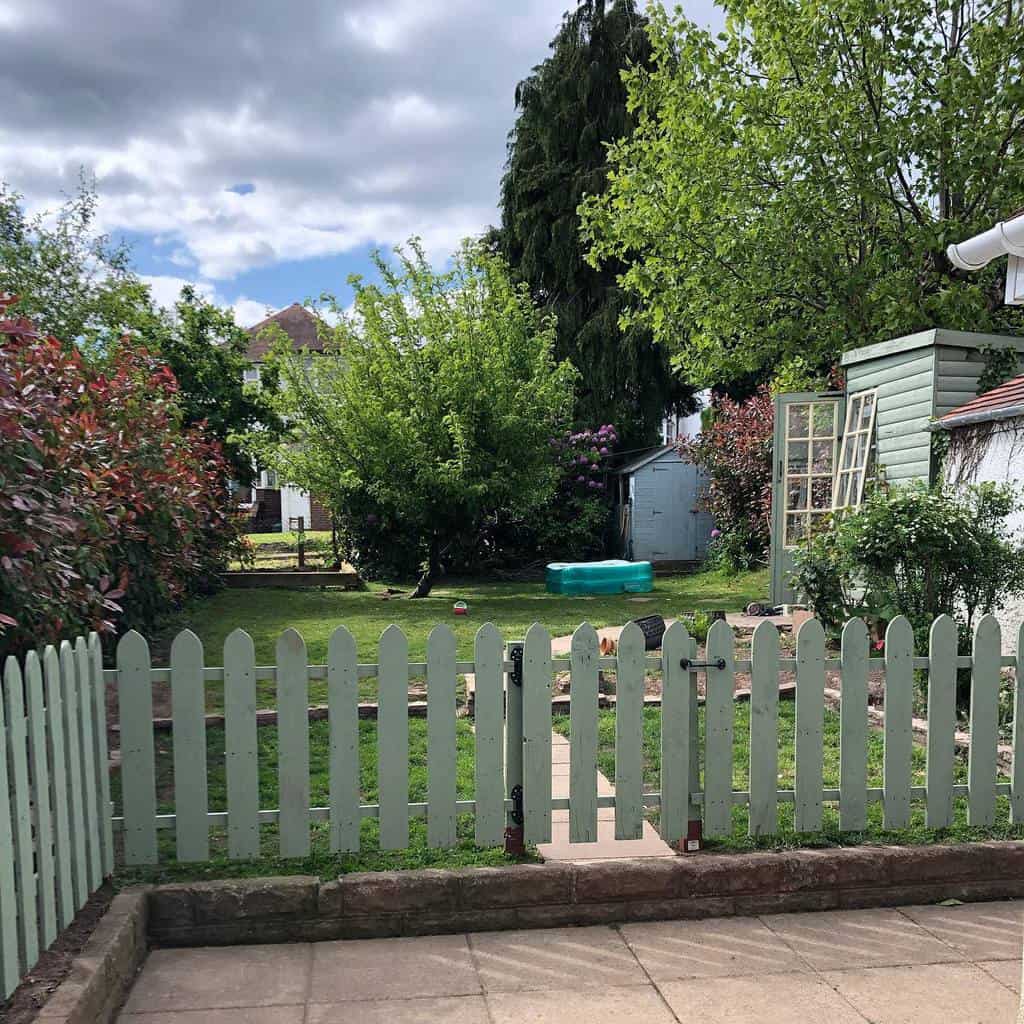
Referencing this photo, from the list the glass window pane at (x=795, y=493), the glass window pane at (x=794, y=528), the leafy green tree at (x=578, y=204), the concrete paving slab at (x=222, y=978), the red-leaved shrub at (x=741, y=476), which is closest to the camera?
the concrete paving slab at (x=222, y=978)

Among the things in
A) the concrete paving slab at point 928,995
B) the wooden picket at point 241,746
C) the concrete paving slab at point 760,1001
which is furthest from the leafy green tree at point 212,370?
the concrete paving slab at point 928,995

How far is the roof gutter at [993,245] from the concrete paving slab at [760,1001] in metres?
2.64

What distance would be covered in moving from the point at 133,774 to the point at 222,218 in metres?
22.4

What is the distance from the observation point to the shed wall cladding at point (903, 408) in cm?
956

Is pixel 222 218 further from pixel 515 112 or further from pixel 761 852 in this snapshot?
pixel 761 852

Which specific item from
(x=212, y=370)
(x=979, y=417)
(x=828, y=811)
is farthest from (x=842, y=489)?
(x=212, y=370)

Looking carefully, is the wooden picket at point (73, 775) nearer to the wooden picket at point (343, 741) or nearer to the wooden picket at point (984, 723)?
the wooden picket at point (343, 741)

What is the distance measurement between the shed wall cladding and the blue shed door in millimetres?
10339

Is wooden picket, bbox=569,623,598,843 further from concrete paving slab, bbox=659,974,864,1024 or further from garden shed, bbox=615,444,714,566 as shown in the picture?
garden shed, bbox=615,444,714,566

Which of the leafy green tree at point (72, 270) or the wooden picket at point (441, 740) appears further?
the leafy green tree at point (72, 270)

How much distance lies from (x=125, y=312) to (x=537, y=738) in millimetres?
16144

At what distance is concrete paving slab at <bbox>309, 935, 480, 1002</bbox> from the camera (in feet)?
10.2

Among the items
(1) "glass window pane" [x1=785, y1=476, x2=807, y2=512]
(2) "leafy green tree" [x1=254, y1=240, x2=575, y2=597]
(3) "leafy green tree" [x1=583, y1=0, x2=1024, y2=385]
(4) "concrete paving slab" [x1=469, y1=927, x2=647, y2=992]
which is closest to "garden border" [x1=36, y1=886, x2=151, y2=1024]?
(4) "concrete paving slab" [x1=469, y1=927, x2=647, y2=992]

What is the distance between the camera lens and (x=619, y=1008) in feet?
9.82
